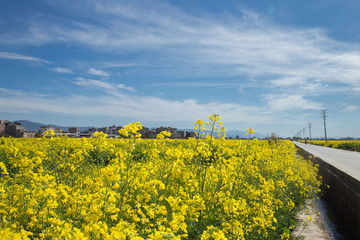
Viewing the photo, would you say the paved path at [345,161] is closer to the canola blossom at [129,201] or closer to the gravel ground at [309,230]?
the gravel ground at [309,230]

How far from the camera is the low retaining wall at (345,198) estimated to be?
548 centimetres

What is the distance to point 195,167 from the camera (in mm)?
4203

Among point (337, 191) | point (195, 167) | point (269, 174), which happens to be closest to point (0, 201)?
point (195, 167)

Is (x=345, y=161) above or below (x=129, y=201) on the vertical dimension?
above

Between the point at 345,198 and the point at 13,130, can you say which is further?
the point at 13,130

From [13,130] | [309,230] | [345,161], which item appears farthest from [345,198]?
[13,130]

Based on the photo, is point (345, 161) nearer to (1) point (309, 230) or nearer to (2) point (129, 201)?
(1) point (309, 230)

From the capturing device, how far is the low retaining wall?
5477 millimetres

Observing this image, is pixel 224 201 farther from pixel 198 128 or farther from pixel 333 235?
pixel 333 235

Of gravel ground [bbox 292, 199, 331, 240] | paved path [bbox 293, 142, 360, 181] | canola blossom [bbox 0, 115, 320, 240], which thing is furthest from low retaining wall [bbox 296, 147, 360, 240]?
canola blossom [bbox 0, 115, 320, 240]

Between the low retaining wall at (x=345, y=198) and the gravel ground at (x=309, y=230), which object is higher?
the low retaining wall at (x=345, y=198)

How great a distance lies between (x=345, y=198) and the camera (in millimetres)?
6520

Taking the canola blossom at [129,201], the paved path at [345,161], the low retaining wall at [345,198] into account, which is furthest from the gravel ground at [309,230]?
the paved path at [345,161]

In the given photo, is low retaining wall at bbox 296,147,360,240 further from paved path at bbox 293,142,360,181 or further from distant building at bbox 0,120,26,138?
distant building at bbox 0,120,26,138
